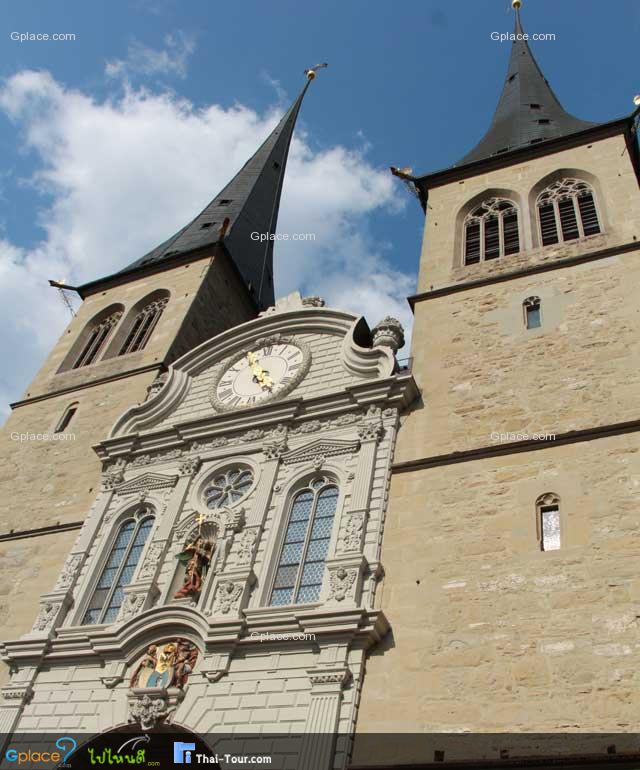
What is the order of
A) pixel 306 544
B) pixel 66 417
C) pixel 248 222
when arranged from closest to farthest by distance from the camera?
pixel 306 544 → pixel 66 417 → pixel 248 222

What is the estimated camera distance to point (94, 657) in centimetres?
1045

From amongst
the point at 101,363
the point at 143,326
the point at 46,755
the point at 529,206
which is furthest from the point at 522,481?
the point at 143,326

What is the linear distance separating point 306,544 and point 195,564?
145 cm

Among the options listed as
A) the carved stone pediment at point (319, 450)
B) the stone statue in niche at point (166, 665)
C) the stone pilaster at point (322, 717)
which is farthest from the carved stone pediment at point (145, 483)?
the stone pilaster at point (322, 717)

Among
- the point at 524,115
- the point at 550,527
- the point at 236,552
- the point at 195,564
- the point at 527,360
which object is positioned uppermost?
the point at 524,115

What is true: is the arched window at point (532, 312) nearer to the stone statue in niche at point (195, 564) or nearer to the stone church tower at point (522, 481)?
the stone church tower at point (522, 481)

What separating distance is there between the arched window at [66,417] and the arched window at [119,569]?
4051 mm

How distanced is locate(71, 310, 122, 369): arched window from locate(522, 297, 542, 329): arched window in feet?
30.8

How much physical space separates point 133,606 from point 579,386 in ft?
20.8

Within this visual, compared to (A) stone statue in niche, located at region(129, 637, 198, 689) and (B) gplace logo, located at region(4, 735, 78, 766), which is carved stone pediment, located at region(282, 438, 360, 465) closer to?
(A) stone statue in niche, located at region(129, 637, 198, 689)

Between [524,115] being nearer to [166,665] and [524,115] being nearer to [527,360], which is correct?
[527,360]

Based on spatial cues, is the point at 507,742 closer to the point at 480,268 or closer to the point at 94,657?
the point at 94,657

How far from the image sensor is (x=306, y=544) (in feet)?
35.0

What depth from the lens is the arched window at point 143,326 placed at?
17.8 meters
